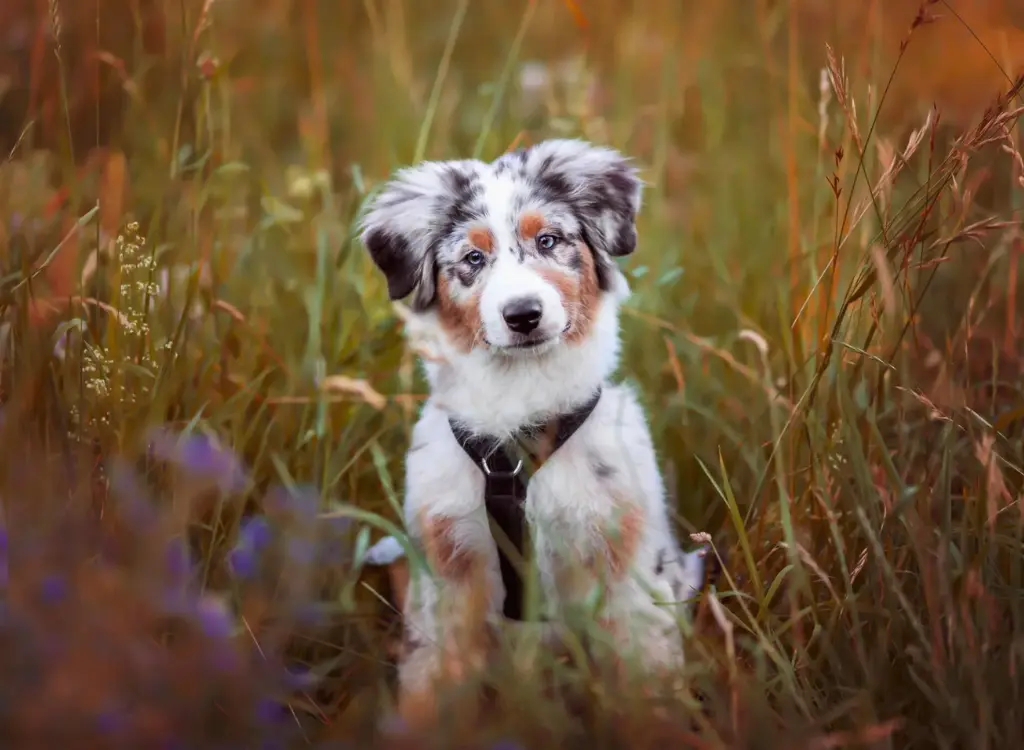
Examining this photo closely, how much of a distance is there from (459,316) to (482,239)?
26 centimetres

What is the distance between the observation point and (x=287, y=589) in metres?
2.22

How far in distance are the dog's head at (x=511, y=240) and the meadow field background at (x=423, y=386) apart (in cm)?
39

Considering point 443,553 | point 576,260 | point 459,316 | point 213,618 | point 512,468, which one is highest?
point 576,260

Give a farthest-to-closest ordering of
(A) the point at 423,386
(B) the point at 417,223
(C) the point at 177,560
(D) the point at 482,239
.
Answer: (A) the point at 423,386 < (B) the point at 417,223 < (D) the point at 482,239 < (C) the point at 177,560

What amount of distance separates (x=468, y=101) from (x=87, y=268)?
3565mm

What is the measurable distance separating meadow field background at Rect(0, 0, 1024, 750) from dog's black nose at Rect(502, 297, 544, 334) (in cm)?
55

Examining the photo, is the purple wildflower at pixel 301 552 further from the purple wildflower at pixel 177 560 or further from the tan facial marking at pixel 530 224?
the tan facial marking at pixel 530 224

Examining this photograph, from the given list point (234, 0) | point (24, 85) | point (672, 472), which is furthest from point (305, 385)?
point (234, 0)

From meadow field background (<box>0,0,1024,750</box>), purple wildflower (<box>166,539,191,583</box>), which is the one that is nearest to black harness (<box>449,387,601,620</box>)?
meadow field background (<box>0,0,1024,750</box>)

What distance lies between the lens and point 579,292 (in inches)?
120

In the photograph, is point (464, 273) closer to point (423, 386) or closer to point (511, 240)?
point (511, 240)

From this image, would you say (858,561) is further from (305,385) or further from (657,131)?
(657,131)

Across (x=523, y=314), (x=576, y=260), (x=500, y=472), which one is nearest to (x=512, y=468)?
(x=500, y=472)

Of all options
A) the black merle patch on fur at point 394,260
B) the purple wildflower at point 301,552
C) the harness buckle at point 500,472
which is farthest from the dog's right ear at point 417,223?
the purple wildflower at point 301,552
